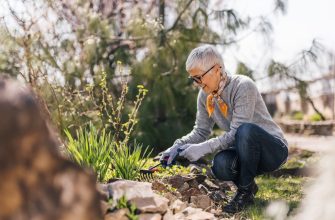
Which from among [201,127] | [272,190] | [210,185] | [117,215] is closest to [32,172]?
[117,215]

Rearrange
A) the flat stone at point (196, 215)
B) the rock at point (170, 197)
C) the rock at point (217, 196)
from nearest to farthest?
the flat stone at point (196, 215)
the rock at point (170, 197)
the rock at point (217, 196)

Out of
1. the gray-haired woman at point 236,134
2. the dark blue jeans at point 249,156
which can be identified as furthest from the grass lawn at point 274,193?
the dark blue jeans at point 249,156

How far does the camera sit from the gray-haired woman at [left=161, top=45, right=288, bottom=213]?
3367 millimetres

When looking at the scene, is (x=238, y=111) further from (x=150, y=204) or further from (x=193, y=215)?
(x=150, y=204)

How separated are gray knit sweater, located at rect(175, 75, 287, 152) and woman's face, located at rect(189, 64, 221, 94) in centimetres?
9

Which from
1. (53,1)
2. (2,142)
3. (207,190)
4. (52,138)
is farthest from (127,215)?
(53,1)

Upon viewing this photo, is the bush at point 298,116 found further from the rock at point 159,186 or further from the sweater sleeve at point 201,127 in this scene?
the rock at point 159,186

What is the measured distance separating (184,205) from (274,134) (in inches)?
33.4

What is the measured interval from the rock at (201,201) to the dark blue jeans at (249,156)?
0.75ft

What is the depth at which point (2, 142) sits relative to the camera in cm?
169

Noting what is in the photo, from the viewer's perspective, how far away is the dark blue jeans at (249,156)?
333cm

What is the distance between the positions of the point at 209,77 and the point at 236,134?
1.31ft

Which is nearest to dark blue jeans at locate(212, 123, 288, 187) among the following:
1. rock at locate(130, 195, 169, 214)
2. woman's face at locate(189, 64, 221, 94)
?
woman's face at locate(189, 64, 221, 94)

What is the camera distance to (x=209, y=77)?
136 inches
